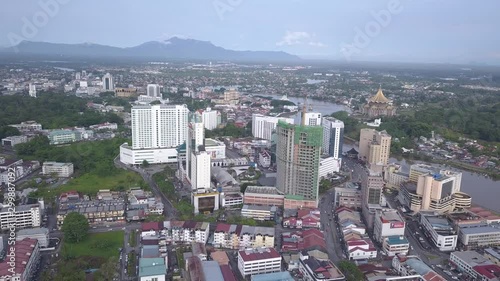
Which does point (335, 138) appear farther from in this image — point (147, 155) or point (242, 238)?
point (242, 238)

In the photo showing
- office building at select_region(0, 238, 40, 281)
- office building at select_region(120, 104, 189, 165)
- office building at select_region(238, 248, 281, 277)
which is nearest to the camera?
office building at select_region(0, 238, 40, 281)

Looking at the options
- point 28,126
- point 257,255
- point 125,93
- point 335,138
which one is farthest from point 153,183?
point 125,93

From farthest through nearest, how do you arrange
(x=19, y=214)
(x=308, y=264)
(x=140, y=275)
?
(x=19, y=214) < (x=308, y=264) < (x=140, y=275)

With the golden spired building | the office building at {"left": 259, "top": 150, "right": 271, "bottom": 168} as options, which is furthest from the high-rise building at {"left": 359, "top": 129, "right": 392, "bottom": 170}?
the golden spired building

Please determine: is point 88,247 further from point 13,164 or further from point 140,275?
point 13,164

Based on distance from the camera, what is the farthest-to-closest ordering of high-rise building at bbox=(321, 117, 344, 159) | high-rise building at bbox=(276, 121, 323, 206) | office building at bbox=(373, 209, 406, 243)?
high-rise building at bbox=(321, 117, 344, 159) < high-rise building at bbox=(276, 121, 323, 206) < office building at bbox=(373, 209, 406, 243)

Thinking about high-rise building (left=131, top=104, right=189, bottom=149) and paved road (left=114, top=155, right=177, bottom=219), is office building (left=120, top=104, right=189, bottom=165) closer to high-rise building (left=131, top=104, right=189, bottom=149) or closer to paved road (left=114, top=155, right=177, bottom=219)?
high-rise building (left=131, top=104, right=189, bottom=149)

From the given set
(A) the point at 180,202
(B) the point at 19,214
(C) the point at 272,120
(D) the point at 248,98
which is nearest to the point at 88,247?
(B) the point at 19,214

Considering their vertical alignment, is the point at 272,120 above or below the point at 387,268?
above
